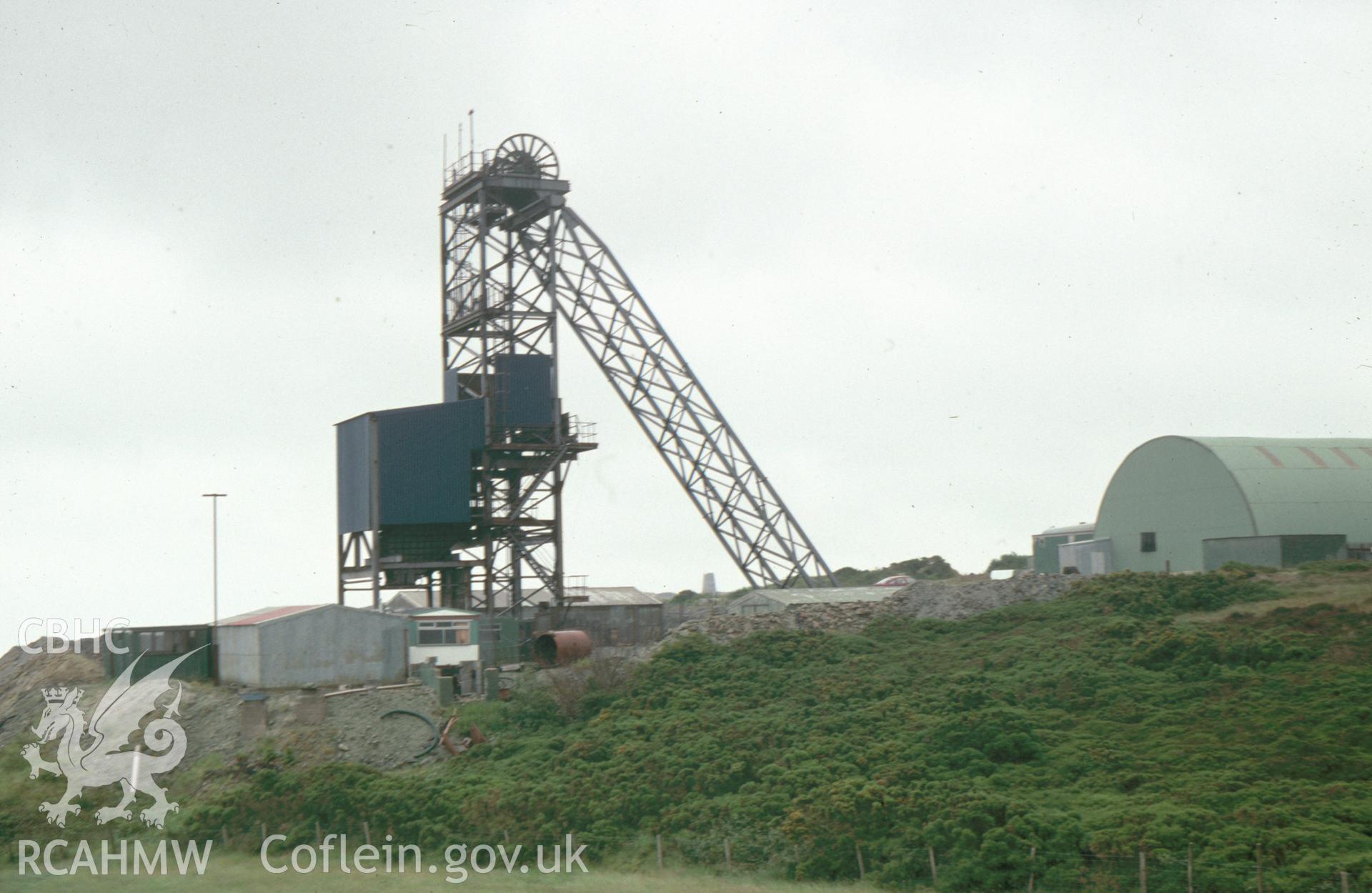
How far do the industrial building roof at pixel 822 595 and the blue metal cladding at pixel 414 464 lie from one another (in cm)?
1223

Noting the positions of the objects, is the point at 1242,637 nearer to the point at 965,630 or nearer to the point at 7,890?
the point at 965,630

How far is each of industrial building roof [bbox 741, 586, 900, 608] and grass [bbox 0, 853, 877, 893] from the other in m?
23.5

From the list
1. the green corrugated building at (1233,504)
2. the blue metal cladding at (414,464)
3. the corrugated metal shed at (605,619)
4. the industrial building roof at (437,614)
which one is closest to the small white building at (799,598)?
the corrugated metal shed at (605,619)

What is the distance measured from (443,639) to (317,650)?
14.4 feet

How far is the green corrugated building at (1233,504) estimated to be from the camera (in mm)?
51500

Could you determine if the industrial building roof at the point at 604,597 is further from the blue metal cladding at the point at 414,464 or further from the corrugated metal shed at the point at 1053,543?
the corrugated metal shed at the point at 1053,543

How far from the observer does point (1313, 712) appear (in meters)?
27.4

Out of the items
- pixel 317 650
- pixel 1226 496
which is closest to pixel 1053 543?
pixel 1226 496

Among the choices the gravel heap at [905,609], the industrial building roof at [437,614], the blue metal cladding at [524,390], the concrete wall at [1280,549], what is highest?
the blue metal cladding at [524,390]

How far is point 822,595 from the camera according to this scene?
50562 millimetres

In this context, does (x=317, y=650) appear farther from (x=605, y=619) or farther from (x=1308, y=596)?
(x=1308, y=596)

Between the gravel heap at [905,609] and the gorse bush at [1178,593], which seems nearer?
the gorse bush at [1178,593]

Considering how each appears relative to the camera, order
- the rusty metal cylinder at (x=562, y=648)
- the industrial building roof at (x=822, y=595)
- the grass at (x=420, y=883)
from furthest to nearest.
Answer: the industrial building roof at (x=822, y=595), the rusty metal cylinder at (x=562, y=648), the grass at (x=420, y=883)

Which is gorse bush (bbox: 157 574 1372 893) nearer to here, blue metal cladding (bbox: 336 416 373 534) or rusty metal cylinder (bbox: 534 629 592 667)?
rusty metal cylinder (bbox: 534 629 592 667)
